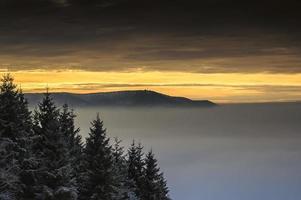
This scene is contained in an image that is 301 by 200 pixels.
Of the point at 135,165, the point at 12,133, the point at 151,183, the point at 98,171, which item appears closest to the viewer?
the point at 12,133

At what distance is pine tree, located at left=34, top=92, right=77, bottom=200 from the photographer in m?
24.5

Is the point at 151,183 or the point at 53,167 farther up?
the point at 53,167

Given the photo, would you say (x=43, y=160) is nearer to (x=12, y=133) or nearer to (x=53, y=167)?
(x=53, y=167)

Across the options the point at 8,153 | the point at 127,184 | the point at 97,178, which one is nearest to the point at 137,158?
the point at 127,184

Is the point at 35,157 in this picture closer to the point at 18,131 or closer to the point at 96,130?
the point at 18,131

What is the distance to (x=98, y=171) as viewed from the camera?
2911 cm

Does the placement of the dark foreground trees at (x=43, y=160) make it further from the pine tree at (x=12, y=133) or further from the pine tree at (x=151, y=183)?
the pine tree at (x=151, y=183)

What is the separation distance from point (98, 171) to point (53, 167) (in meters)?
4.74

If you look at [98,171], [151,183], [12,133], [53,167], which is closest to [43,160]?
[53,167]

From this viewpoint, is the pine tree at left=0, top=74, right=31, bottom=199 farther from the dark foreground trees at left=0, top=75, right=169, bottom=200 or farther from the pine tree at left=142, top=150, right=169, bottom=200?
the pine tree at left=142, top=150, right=169, bottom=200

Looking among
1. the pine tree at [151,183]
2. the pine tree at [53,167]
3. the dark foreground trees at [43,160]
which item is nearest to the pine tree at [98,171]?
the dark foreground trees at [43,160]

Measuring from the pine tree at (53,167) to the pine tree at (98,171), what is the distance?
3.75 m

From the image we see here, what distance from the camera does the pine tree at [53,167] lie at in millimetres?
24500

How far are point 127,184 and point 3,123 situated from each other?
945 inches
